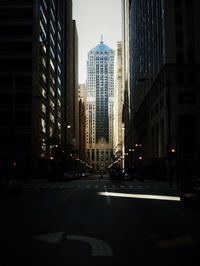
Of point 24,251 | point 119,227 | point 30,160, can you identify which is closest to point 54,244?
point 24,251

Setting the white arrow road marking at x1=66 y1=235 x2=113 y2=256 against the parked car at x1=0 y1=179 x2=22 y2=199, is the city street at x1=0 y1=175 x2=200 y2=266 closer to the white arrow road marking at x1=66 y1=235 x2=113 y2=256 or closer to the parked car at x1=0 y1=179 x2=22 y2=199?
the white arrow road marking at x1=66 y1=235 x2=113 y2=256

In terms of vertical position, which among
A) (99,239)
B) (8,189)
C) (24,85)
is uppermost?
(24,85)

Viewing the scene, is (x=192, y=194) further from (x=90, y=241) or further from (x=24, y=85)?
(x=24, y=85)

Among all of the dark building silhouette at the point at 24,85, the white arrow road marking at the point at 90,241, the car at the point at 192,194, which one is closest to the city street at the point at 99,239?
the white arrow road marking at the point at 90,241

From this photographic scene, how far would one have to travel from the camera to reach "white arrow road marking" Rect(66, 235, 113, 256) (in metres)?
8.28

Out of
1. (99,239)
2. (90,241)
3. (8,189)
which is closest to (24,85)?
(8,189)

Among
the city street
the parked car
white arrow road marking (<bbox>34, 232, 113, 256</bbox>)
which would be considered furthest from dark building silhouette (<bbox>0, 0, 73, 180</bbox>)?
white arrow road marking (<bbox>34, 232, 113, 256</bbox>)

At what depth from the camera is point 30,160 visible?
86500 millimetres

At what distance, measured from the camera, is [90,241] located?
969cm

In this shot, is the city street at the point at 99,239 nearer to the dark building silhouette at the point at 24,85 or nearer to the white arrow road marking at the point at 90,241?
the white arrow road marking at the point at 90,241

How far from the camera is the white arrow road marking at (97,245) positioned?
8281mm

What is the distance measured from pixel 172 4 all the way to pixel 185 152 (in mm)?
26323

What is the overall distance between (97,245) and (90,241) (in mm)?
545

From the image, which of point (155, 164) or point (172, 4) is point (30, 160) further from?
point (172, 4)
